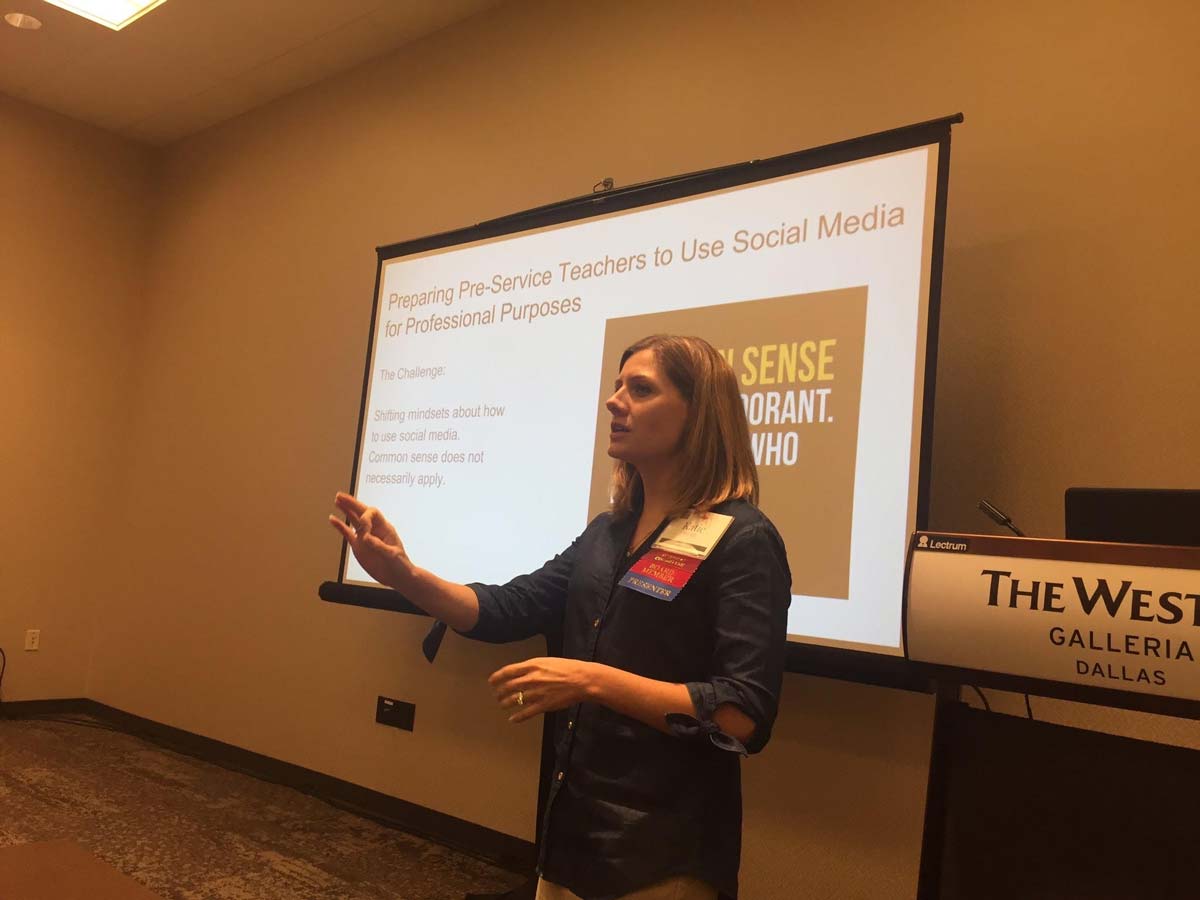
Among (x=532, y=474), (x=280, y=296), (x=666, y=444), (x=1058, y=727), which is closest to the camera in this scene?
(x=1058, y=727)

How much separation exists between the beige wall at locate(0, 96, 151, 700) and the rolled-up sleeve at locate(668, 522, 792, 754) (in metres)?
4.66

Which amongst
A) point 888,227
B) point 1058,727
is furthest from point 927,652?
point 888,227

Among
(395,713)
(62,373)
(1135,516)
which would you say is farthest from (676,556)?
(62,373)

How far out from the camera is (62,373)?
4.91 m

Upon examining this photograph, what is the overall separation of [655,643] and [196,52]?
13.4 ft

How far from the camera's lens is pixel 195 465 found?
15.2ft

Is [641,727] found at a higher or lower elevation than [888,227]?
lower

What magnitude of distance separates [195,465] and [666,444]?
3.94 metres

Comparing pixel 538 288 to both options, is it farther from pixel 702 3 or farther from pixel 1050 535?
pixel 1050 535

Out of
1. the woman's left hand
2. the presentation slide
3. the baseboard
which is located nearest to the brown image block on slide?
the woman's left hand

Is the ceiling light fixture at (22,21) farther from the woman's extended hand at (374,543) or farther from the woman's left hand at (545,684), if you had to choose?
the woman's left hand at (545,684)

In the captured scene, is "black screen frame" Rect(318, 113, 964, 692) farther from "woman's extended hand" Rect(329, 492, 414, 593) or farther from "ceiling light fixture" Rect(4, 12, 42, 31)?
"ceiling light fixture" Rect(4, 12, 42, 31)

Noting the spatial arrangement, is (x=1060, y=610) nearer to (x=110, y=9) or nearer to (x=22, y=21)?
(x=110, y=9)

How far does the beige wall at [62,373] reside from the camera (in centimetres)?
473
